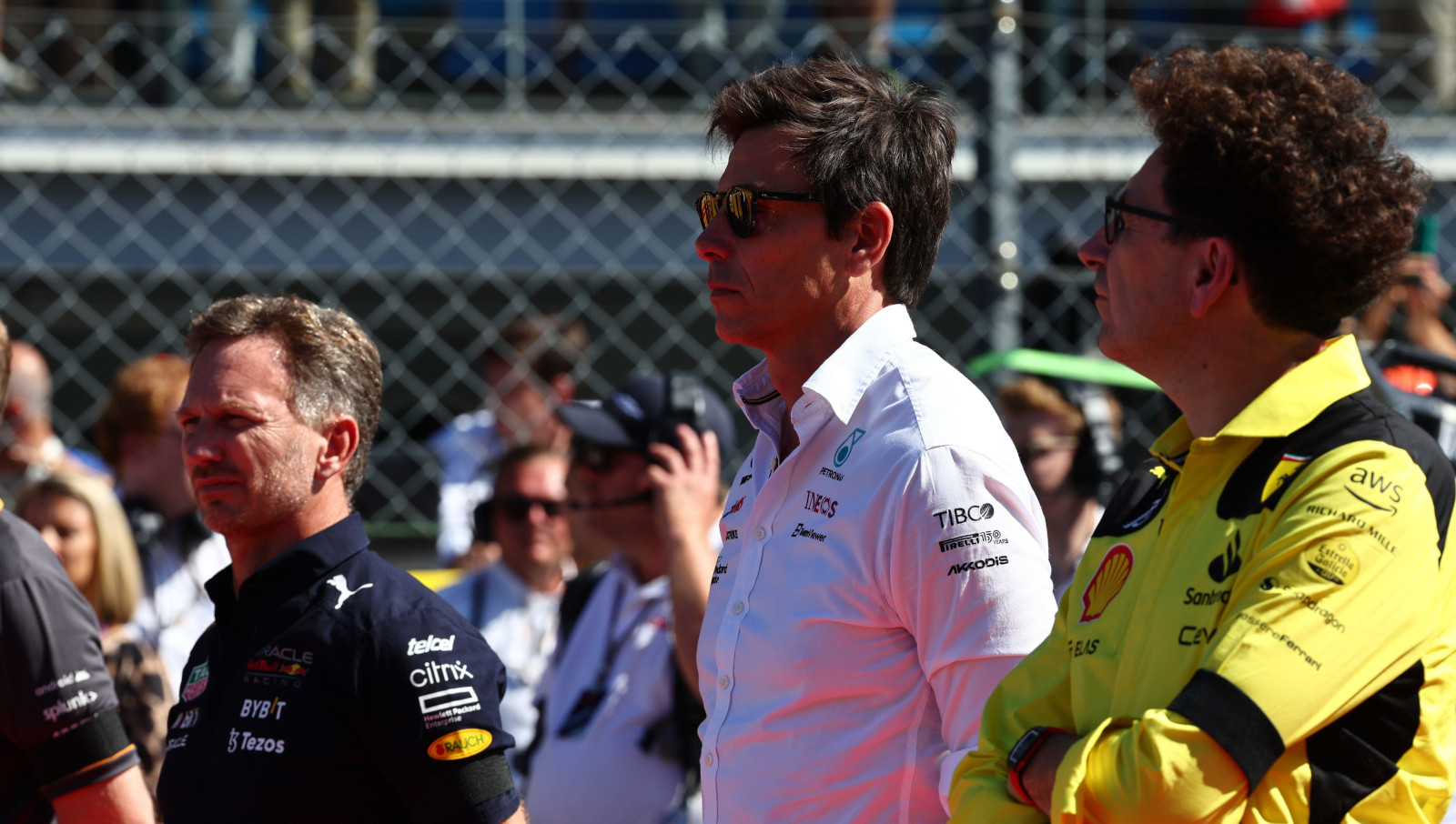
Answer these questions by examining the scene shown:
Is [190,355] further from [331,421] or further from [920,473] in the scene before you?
[920,473]

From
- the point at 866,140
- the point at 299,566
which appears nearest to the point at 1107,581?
the point at 866,140

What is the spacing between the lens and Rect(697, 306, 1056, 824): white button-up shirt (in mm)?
1844

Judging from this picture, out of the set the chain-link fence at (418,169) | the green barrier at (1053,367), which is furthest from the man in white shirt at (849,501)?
the chain-link fence at (418,169)

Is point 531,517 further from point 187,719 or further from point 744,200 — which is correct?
point 744,200

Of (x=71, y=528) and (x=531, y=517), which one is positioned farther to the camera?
(x=531, y=517)

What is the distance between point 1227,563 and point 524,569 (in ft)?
10.7

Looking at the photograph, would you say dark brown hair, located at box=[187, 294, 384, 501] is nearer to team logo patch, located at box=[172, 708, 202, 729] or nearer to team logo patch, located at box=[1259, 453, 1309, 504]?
team logo patch, located at box=[172, 708, 202, 729]

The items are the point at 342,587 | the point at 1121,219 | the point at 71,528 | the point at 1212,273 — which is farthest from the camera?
the point at 71,528

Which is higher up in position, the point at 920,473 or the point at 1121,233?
the point at 1121,233

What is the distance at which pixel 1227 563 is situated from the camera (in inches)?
60.6

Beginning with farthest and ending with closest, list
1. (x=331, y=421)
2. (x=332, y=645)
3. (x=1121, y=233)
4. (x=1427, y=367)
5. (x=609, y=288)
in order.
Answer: (x=609, y=288) < (x=1427, y=367) < (x=331, y=421) < (x=332, y=645) < (x=1121, y=233)

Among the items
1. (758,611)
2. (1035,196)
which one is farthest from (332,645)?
(1035,196)

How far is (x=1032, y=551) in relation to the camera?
6.20ft

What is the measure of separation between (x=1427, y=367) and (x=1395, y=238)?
1360 mm
